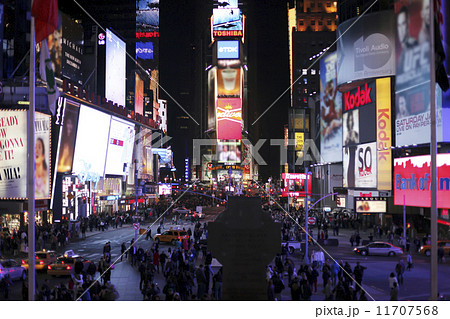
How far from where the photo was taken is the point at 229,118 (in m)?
167

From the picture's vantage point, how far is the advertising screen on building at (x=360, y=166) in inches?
2392

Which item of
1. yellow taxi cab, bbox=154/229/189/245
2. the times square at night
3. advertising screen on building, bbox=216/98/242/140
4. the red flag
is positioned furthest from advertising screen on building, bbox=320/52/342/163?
advertising screen on building, bbox=216/98/242/140

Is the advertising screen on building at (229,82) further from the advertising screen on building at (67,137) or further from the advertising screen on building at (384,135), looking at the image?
the advertising screen on building at (67,137)

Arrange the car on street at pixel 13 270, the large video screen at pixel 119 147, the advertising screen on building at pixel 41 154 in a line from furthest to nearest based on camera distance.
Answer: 1. the large video screen at pixel 119 147
2. the advertising screen on building at pixel 41 154
3. the car on street at pixel 13 270

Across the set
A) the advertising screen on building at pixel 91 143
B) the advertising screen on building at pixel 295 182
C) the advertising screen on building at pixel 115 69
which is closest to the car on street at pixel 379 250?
the advertising screen on building at pixel 91 143

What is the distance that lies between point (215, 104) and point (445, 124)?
414ft

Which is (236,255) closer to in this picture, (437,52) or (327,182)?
(437,52)

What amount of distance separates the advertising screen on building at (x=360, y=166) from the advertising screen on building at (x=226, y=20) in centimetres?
11228

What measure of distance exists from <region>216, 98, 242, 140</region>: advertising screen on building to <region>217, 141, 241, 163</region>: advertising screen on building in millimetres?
6905

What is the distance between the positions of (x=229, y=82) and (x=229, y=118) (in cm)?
1159

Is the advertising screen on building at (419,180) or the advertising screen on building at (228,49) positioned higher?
the advertising screen on building at (228,49)

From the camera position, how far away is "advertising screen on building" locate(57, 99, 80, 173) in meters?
57.5

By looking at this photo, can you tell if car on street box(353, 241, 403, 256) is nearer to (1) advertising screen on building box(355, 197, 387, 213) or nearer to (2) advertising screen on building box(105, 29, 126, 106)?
(1) advertising screen on building box(355, 197, 387, 213)

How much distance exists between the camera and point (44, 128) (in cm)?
4769
